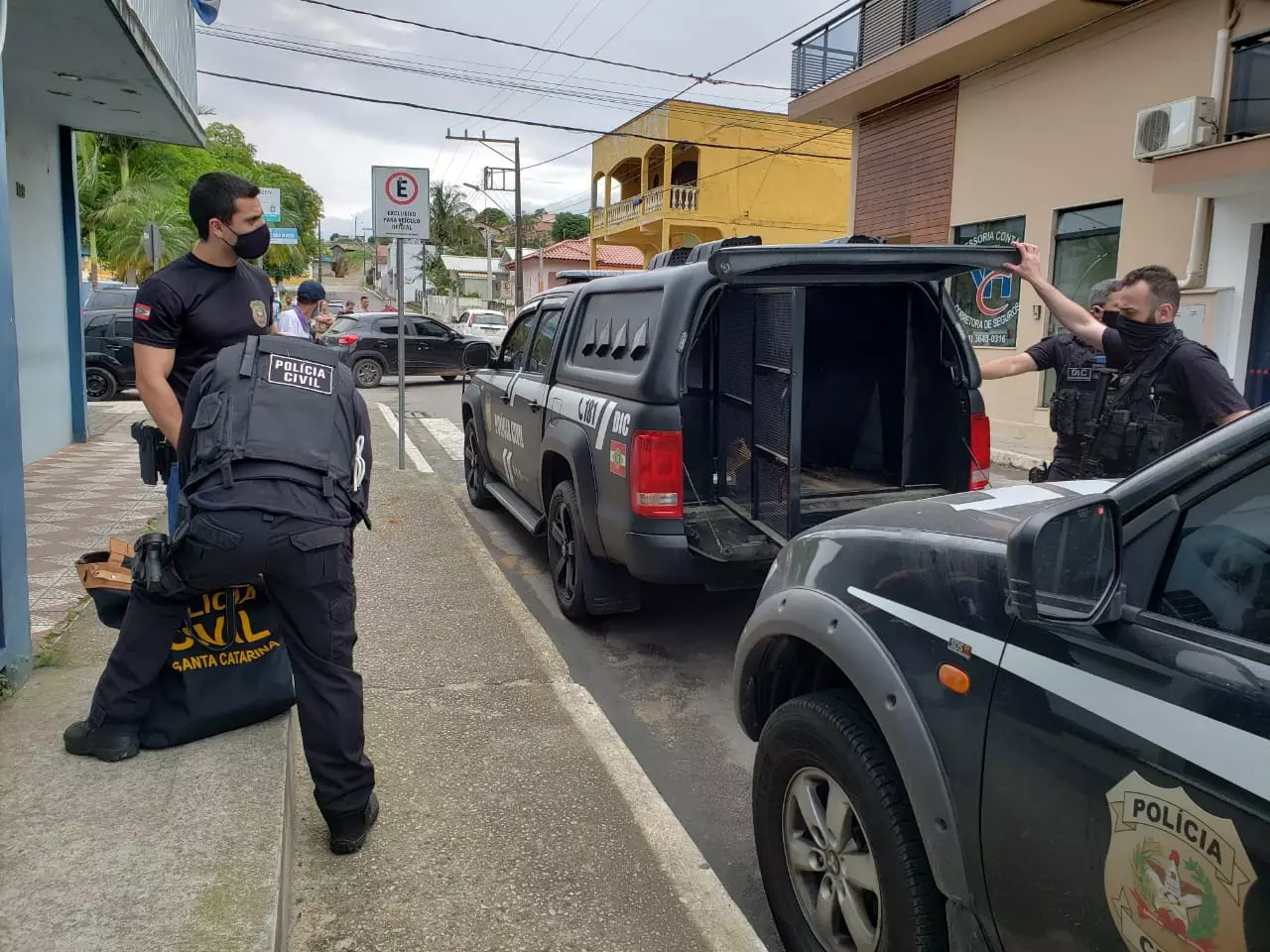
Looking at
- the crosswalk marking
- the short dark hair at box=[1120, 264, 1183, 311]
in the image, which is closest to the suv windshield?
the crosswalk marking

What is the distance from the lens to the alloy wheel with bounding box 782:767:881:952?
2.21 m

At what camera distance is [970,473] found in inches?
193

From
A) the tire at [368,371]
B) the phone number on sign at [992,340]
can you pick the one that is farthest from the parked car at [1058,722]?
the tire at [368,371]

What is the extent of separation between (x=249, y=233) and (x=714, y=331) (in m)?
2.53

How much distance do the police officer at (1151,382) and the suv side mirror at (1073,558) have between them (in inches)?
113

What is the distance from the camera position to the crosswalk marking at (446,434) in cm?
1184

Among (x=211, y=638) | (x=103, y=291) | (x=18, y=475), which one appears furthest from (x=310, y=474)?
(x=103, y=291)

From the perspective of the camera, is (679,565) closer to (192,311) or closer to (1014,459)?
(192,311)

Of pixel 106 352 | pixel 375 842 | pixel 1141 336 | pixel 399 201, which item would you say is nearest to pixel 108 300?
pixel 106 352

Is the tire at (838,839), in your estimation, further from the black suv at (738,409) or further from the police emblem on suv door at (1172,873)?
the black suv at (738,409)

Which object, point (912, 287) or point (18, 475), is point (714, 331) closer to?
point (912, 287)

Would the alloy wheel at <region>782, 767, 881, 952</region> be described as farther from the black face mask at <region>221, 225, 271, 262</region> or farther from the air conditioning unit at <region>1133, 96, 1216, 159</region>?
the air conditioning unit at <region>1133, 96, 1216, 159</region>

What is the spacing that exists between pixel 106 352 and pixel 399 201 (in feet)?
28.3

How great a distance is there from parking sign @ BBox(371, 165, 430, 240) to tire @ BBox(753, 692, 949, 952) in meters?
8.87
